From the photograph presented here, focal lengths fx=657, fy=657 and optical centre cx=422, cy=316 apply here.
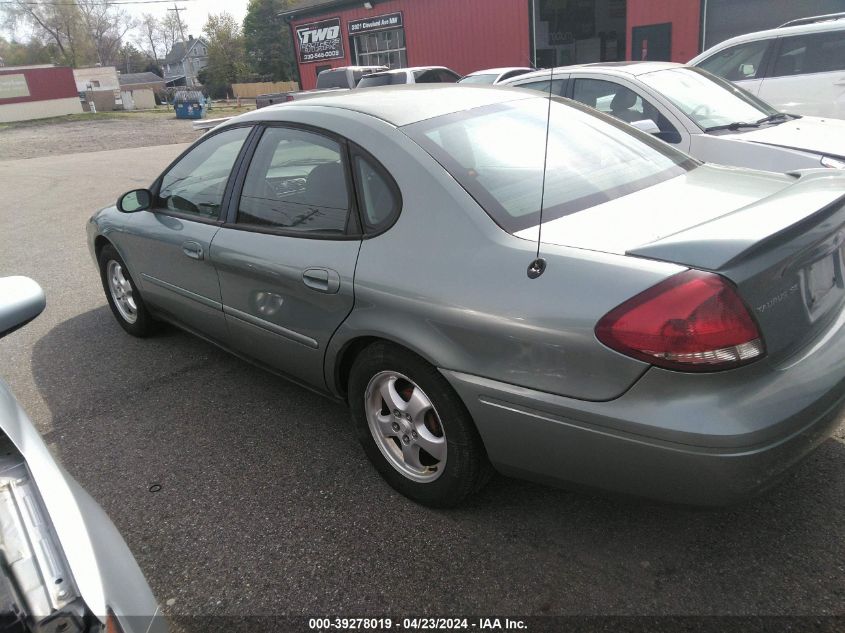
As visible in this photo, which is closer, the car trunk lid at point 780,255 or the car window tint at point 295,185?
the car trunk lid at point 780,255

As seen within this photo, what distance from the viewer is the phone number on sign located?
82.2 inches

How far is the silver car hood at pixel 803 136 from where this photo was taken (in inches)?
193

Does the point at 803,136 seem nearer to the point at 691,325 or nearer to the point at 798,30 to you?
the point at 798,30

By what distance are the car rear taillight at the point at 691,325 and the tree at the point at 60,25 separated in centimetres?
9052

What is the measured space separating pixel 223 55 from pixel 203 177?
7309 cm

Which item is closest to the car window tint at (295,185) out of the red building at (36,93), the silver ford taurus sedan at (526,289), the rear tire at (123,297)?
the silver ford taurus sedan at (526,289)

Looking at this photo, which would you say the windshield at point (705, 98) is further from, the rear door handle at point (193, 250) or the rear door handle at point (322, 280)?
the rear door handle at point (193, 250)

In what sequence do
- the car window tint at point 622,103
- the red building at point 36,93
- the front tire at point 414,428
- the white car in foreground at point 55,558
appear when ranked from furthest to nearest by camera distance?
the red building at point 36,93, the car window tint at point 622,103, the front tire at point 414,428, the white car in foreground at point 55,558

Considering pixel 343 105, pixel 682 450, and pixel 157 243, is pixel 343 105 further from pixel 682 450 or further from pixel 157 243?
pixel 682 450

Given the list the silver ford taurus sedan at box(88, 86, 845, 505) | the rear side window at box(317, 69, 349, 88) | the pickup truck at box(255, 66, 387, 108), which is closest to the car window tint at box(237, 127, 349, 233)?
the silver ford taurus sedan at box(88, 86, 845, 505)

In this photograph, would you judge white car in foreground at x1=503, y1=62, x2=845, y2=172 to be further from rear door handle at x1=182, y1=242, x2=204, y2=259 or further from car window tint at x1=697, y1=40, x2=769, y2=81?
rear door handle at x1=182, y1=242, x2=204, y2=259

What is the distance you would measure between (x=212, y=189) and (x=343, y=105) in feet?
3.21

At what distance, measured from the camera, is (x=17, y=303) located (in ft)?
6.96

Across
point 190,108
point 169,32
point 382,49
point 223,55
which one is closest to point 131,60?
point 169,32
